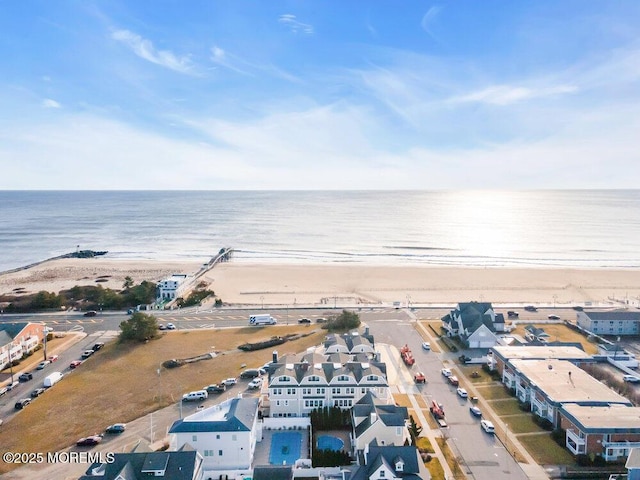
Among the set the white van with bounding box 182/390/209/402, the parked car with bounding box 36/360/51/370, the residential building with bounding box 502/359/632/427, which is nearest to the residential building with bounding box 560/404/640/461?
the residential building with bounding box 502/359/632/427

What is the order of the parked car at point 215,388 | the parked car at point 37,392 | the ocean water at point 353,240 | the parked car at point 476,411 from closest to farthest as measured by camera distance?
the parked car at point 476,411 < the parked car at point 37,392 < the parked car at point 215,388 < the ocean water at point 353,240

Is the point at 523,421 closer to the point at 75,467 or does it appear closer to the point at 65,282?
the point at 75,467

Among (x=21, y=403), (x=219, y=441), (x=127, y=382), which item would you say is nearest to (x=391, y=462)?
(x=219, y=441)

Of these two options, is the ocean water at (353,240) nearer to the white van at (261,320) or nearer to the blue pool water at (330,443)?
the white van at (261,320)

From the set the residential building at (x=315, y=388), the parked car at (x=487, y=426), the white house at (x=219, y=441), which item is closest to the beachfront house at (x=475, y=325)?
the parked car at (x=487, y=426)

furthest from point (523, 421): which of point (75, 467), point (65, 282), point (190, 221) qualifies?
point (190, 221)

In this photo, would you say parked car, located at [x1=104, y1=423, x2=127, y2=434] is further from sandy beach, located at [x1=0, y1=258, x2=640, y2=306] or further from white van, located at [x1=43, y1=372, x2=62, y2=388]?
sandy beach, located at [x1=0, y1=258, x2=640, y2=306]
